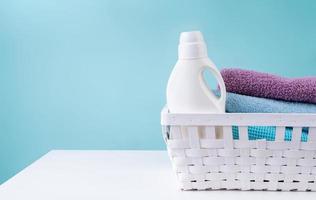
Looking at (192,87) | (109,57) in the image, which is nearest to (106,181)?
(192,87)

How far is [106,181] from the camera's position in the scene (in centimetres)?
67

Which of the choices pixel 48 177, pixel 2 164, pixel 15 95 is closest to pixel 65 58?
pixel 15 95

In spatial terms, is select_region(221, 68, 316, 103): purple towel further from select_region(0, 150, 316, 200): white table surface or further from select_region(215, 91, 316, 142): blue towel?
select_region(0, 150, 316, 200): white table surface

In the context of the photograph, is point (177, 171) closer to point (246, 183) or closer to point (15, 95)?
Answer: point (246, 183)

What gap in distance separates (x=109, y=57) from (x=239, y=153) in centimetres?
54

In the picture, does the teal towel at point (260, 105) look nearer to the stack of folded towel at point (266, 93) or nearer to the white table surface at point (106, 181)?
the stack of folded towel at point (266, 93)

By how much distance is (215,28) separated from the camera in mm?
1032

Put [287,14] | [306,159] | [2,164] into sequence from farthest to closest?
[2,164]
[287,14]
[306,159]

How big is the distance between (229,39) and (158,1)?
7.0 inches

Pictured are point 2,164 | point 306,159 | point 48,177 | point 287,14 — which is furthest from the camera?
point 2,164

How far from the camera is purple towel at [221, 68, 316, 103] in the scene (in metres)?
0.65

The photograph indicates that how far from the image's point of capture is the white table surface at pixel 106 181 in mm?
608

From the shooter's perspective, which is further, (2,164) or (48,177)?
(2,164)

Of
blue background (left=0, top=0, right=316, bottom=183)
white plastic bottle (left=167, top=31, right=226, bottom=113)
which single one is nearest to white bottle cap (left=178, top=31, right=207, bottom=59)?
white plastic bottle (left=167, top=31, right=226, bottom=113)
